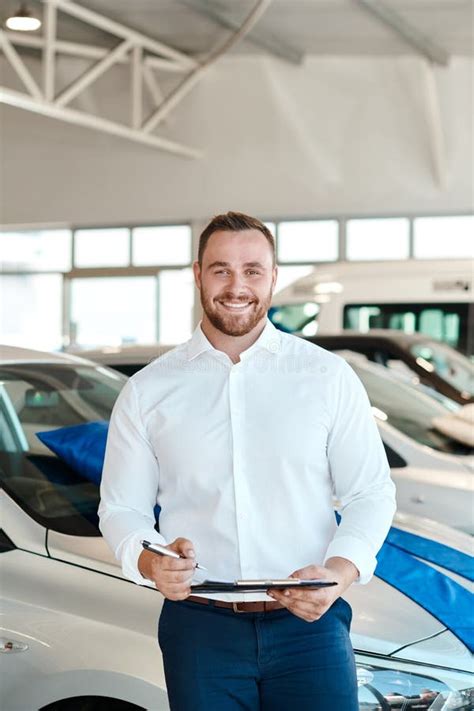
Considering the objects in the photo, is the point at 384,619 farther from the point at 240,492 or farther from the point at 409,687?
the point at 240,492

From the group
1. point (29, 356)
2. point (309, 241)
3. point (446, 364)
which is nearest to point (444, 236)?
point (309, 241)

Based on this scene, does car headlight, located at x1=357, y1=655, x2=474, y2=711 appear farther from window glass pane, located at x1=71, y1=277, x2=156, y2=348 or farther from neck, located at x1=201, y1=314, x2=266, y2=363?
window glass pane, located at x1=71, y1=277, x2=156, y2=348

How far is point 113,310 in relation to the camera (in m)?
17.8

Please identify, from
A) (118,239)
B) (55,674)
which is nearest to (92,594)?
(55,674)

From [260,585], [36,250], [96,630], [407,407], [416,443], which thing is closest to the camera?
[260,585]

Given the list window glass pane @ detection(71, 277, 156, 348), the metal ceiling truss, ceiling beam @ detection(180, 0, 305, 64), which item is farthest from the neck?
window glass pane @ detection(71, 277, 156, 348)

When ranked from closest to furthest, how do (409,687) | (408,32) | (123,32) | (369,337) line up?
(409,687)
(369,337)
(408,32)
(123,32)

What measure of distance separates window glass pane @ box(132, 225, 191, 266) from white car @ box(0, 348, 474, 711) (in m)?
14.0

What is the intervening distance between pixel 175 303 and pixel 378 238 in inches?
141

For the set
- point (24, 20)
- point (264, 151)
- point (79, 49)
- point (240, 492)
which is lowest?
point (240, 492)

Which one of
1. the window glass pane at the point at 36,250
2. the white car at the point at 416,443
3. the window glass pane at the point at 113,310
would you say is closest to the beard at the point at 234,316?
the white car at the point at 416,443

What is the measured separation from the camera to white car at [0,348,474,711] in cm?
227

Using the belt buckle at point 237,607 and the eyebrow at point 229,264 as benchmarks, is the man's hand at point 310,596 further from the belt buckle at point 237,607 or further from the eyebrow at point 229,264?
the eyebrow at point 229,264

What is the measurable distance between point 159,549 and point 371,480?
448mm
